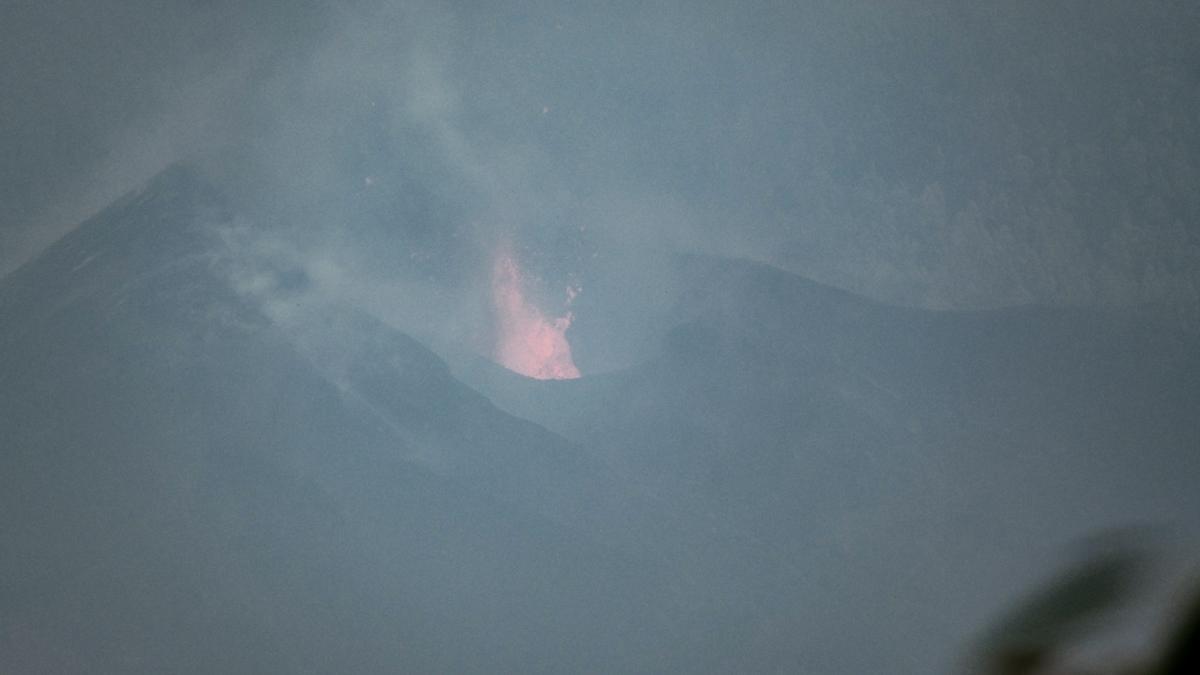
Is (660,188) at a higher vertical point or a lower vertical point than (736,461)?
higher

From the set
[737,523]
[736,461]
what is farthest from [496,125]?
[737,523]

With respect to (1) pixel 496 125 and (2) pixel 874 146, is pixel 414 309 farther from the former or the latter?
(2) pixel 874 146

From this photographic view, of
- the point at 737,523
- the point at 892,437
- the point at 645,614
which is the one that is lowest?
the point at 645,614

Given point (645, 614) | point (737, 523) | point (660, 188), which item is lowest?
point (645, 614)

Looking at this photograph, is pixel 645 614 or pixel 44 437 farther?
pixel 645 614

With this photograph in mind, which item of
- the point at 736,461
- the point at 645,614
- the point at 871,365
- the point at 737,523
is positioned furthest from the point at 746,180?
the point at 645,614

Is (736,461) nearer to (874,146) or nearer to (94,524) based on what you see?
(874,146)
